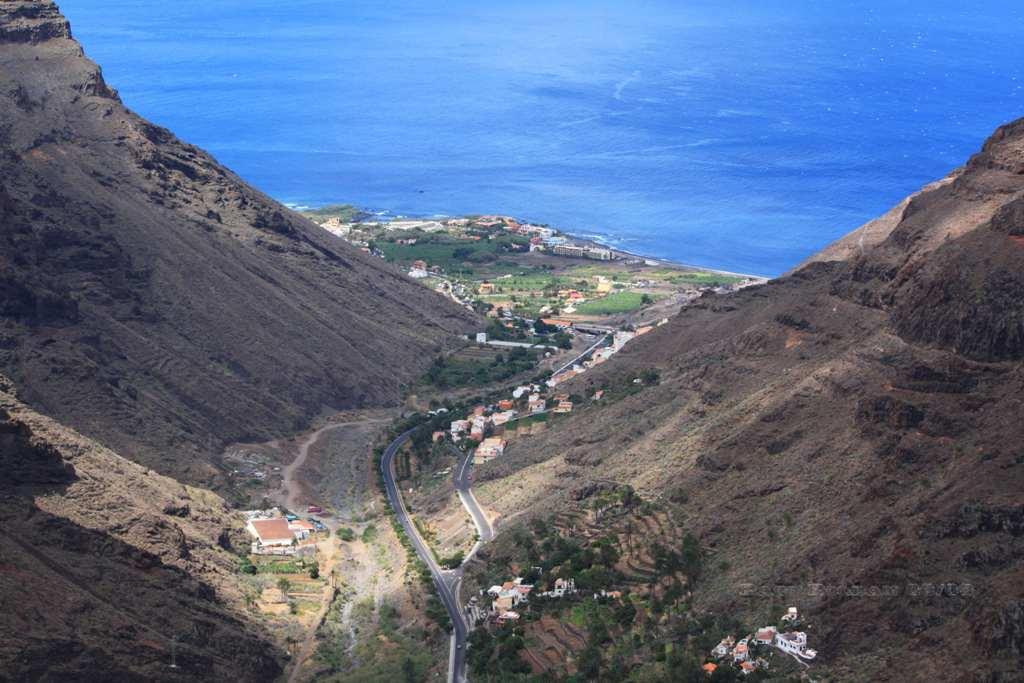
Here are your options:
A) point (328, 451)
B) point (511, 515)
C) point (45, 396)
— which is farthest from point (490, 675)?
point (328, 451)

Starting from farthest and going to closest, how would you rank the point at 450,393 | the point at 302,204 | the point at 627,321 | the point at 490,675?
1. the point at 302,204
2. the point at 627,321
3. the point at 450,393
4. the point at 490,675

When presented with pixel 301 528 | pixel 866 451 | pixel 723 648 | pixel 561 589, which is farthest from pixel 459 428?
pixel 723 648

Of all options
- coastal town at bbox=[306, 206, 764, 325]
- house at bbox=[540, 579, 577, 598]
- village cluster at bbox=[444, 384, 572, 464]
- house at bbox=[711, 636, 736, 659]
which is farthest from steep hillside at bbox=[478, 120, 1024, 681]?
coastal town at bbox=[306, 206, 764, 325]

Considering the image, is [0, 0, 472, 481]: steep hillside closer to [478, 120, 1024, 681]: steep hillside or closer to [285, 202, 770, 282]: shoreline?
[478, 120, 1024, 681]: steep hillside

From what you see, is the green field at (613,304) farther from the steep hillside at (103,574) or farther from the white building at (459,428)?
the steep hillside at (103,574)

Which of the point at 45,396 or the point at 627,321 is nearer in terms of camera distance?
the point at 45,396

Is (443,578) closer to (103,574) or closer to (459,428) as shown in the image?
(103,574)

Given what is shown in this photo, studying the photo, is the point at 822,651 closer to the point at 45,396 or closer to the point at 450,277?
the point at 45,396

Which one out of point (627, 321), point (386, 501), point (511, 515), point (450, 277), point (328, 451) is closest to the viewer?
point (511, 515)
